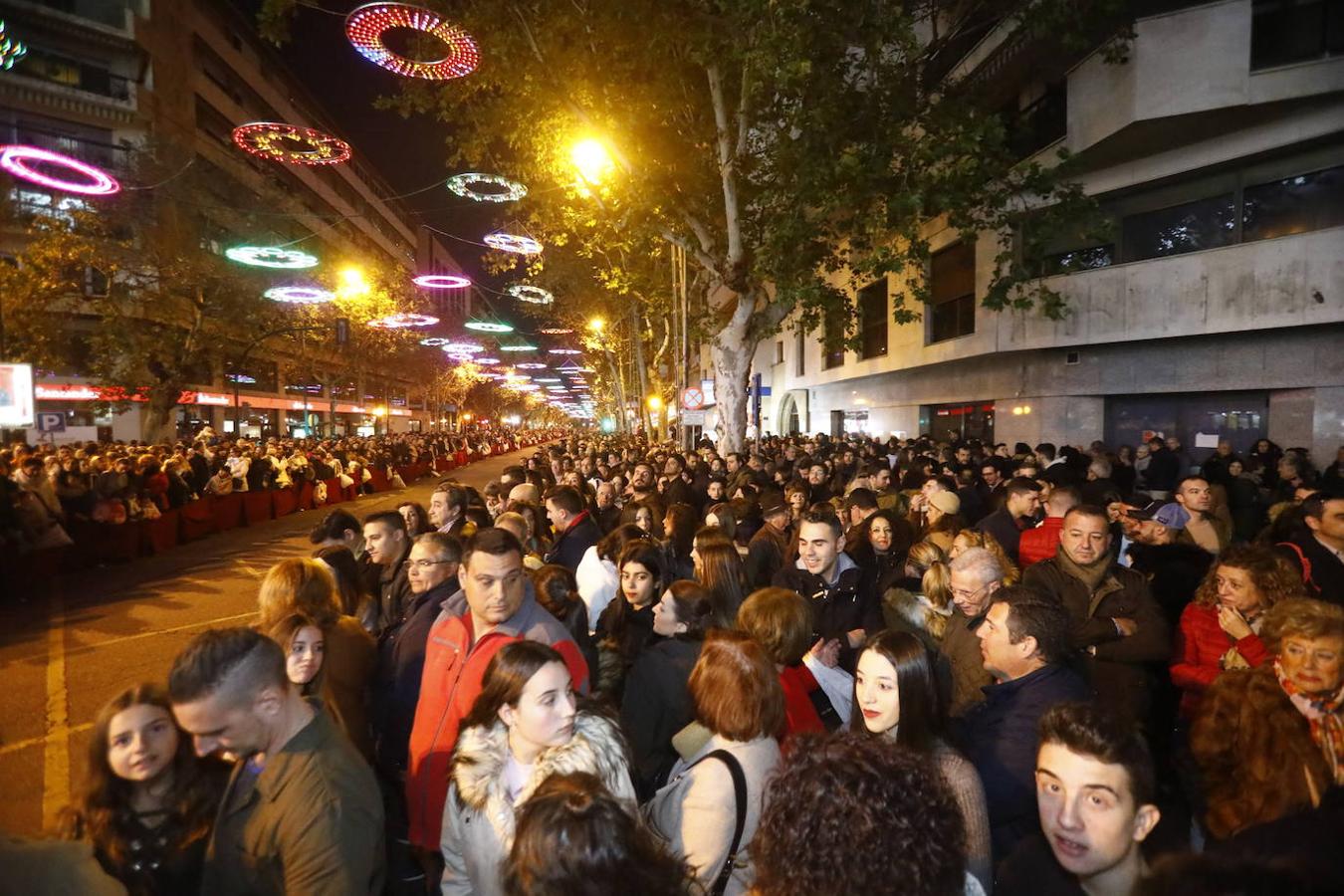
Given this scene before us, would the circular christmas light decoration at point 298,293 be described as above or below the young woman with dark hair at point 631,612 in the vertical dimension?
above

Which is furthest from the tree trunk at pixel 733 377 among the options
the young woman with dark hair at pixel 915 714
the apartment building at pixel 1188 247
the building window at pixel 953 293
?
the young woman with dark hair at pixel 915 714

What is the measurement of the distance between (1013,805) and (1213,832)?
84cm

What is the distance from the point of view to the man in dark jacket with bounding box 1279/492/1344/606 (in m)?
4.15

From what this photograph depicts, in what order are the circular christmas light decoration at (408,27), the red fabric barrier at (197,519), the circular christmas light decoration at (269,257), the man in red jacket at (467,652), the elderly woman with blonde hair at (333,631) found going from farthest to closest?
the circular christmas light decoration at (269,257) → the red fabric barrier at (197,519) → the circular christmas light decoration at (408,27) → the elderly woman with blonde hair at (333,631) → the man in red jacket at (467,652)

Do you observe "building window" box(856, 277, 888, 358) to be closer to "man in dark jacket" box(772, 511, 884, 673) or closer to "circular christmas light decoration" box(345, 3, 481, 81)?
"circular christmas light decoration" box(345, 3, 481, 81)

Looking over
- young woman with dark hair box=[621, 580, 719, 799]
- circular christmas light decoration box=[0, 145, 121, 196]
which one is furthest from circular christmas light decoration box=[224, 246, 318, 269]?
young woman with dark hair box=[621, 580, 719, 799]

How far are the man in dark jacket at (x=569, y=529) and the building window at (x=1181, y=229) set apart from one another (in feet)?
47.6

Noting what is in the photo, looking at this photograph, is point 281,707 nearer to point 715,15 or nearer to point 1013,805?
point 1013,805

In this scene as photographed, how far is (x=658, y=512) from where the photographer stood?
7387 mm

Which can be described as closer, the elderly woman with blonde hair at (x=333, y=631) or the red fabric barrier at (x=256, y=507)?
the elderly woman with blonde hair at (x=333, y=631)

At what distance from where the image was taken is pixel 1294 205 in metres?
12.5

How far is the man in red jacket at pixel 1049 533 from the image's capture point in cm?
527

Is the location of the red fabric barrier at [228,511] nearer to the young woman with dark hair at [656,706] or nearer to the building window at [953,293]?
the young woman with dark hair at [656,706]

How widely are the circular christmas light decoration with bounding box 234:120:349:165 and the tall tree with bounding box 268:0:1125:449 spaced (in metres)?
3.76
